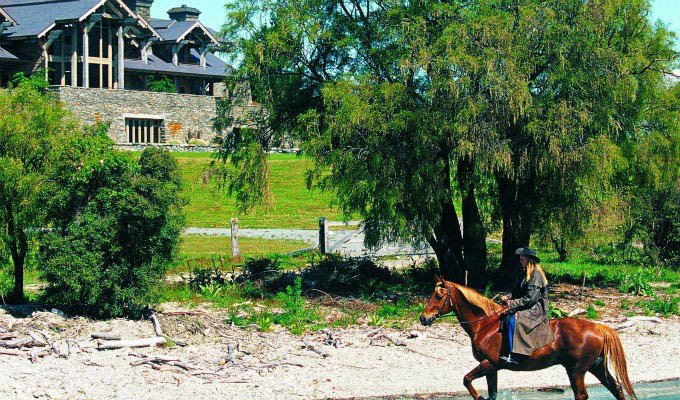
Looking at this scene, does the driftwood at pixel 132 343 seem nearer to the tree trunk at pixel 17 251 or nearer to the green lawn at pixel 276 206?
the tree trunk at pixel 17 251

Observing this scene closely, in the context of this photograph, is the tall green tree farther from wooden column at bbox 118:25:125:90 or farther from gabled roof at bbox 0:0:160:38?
wooden column at bbox 118:25:125:90

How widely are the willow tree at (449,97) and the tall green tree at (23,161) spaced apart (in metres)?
5.71

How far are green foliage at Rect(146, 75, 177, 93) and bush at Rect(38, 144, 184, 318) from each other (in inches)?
1927

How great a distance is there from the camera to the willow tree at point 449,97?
70.3ft

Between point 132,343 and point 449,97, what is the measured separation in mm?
8937

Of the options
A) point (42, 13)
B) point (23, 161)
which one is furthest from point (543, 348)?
point (42, 13)

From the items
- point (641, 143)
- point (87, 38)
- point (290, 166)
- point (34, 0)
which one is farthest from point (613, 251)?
point (34, 0)

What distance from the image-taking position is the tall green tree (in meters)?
18.9

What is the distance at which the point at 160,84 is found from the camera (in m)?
67.2

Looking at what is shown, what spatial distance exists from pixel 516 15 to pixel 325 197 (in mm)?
25484

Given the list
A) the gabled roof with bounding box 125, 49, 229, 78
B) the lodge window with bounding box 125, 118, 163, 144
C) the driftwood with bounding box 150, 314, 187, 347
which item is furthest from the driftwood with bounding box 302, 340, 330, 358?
the gabled roof with bounding box 125, 49, 229, 78

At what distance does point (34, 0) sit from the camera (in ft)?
217

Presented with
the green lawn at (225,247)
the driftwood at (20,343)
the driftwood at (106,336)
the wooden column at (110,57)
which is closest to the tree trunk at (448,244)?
the green lawn at (225,247)

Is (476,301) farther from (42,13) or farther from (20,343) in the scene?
(42,13)
